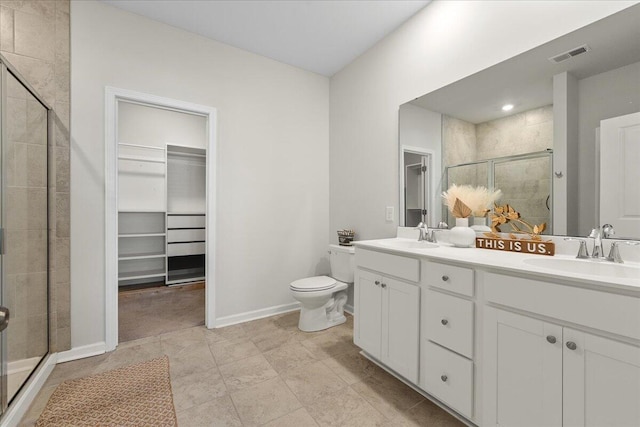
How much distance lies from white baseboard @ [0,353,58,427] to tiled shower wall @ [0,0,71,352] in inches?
6.1

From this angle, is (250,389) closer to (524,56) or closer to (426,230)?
(426,230)

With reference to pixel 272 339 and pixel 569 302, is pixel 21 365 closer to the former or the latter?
pixel 272 339

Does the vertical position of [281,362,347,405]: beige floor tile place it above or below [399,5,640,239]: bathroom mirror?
below

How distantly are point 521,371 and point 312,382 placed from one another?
1180 mm

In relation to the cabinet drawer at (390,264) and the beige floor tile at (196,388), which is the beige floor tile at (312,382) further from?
the cabinet drawer at (390,264)

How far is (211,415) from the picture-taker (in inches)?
58.6

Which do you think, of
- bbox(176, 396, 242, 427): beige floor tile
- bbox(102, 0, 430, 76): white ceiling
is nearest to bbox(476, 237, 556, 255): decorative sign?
bbox(176, 396, 242, 427): beige floor tile

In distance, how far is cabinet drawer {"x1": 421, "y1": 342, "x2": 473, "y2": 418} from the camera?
4.26ft

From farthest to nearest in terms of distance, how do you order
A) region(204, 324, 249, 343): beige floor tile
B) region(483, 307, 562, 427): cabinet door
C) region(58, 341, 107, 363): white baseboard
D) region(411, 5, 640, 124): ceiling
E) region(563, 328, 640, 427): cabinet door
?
region(204, 324, 249, 343): beige floor tile → region(58, 341, 107, 363): white baseboard → region(411, 5, 640, 124): ceiling → region(483, 307, 562, 427): cabinet door → region(563, 328, 640, 427): cabinet door

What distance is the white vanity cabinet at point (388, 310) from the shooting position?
1581 mm

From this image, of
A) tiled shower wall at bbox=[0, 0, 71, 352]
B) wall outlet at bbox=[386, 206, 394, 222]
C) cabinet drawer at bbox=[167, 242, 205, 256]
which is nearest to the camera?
tiled shower wall at bbox=[0, 0, 71, 352]

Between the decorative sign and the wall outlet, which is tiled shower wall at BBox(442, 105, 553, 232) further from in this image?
the wall outlet

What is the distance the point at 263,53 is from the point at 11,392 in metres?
3.11

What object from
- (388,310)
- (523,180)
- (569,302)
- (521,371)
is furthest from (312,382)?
(523,180)
